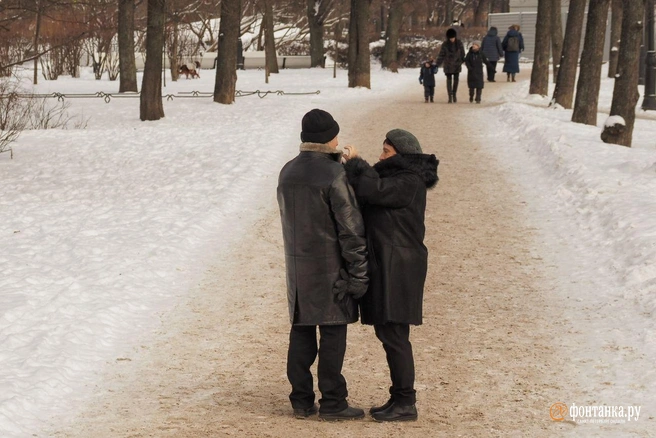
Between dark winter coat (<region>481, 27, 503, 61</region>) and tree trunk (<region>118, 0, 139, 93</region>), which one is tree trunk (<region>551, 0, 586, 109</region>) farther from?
dark winter coat (<region>481, 27, 503, 61</region>)

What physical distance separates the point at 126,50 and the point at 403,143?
2564cm

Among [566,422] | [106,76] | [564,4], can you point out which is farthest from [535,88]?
[564,4]

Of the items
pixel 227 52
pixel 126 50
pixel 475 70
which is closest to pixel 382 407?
pixel 227 52

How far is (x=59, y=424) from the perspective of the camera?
5.57 metres

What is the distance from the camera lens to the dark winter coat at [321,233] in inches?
212

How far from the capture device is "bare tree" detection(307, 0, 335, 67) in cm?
4415

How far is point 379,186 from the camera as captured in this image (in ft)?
17.7

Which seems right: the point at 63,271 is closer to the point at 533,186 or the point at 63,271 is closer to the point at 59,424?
the point at 59,424

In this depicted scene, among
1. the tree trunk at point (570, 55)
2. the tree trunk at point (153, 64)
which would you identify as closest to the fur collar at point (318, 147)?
the tree trunk at point (153, 64)

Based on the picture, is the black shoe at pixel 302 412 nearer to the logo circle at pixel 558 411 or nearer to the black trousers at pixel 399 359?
the black trousers at pixel 399 359

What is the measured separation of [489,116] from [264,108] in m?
5.18

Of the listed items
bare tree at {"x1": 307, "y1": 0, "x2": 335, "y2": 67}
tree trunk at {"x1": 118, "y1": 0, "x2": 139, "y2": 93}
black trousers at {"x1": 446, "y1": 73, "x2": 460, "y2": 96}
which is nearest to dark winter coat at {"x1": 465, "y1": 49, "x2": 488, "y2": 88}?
black trousers at {"x1": 446, "y1": 73, "x2": 460, "y2": 96}

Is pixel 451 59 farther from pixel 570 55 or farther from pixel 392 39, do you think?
pixel 392 39

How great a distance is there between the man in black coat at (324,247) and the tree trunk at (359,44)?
2237 centimetres
